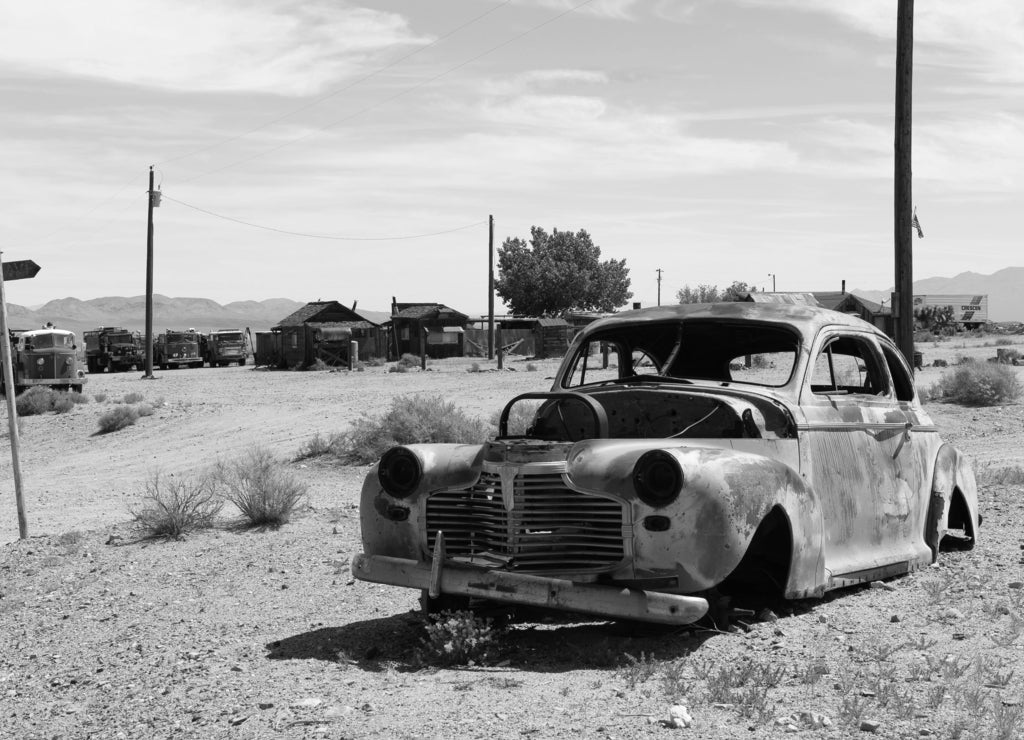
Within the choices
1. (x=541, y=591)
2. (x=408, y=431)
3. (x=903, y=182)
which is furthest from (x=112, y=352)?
(x=541, y=591)

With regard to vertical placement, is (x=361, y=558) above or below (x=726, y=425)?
below

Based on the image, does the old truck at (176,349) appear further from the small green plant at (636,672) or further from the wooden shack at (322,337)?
the small green plant at (636,672)

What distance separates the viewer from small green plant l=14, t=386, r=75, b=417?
28.6m

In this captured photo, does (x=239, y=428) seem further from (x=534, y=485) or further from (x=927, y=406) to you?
(x=534, y=485)

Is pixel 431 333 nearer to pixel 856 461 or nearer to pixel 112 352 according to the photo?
pixel 112 352

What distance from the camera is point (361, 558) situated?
6.22 meters

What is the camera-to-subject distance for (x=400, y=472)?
6.21 m

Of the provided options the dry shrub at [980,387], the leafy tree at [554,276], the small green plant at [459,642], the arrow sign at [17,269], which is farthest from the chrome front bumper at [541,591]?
the leafy tree at [554,276]

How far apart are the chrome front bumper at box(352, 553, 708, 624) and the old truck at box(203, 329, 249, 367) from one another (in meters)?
55.2

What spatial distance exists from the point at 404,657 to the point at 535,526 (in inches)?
38.4

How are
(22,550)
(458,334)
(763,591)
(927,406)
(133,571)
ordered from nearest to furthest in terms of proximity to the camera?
1. (763,591)
2. (133,571)
3. (22,550)
4. (927,406)
5. (458,334)

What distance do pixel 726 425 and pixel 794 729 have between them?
2.10 m

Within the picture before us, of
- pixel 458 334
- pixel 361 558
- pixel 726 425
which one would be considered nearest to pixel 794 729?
pixel 726 425

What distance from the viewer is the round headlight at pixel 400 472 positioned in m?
6.12
